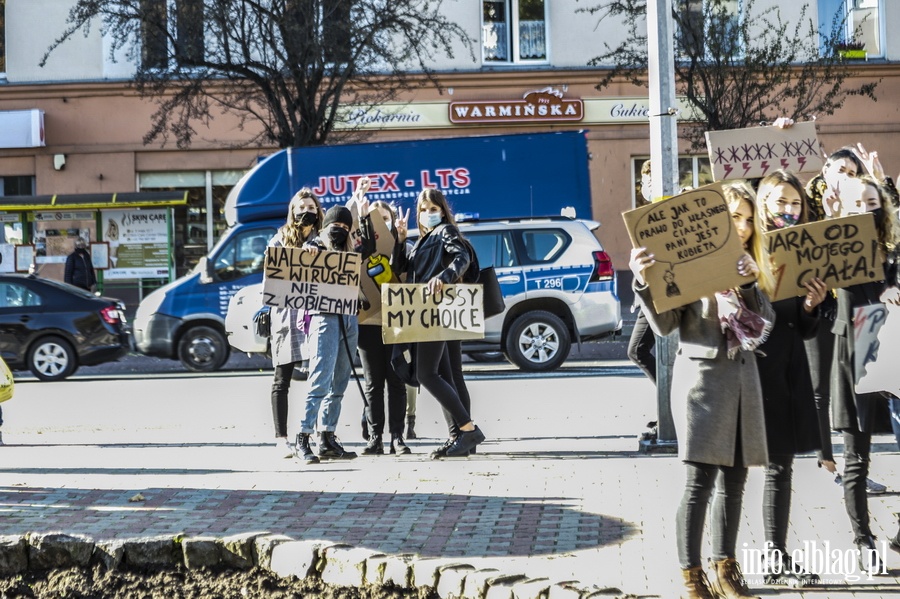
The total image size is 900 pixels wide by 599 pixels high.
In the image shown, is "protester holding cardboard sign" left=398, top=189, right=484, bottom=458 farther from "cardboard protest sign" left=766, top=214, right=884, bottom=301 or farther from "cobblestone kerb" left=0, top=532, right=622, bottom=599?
"cardboard protest sign" left=766, top=214, right=884, bottom=301

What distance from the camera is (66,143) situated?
1064 inches

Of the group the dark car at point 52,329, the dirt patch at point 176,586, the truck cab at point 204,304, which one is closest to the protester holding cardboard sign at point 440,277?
the dirt patch at point 176,586

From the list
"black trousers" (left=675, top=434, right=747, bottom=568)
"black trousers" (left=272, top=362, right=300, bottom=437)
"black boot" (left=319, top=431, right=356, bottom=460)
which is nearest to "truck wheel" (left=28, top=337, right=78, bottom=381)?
"black trousers" (left=272, top=362, right=300, bottom=437)

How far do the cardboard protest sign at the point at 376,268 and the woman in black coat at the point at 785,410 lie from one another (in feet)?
13.7

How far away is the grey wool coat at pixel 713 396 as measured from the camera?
489 cm

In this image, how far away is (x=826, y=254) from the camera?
5328 mm

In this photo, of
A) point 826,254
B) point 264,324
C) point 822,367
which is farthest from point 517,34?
point 826,254

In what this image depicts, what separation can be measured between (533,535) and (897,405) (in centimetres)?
174

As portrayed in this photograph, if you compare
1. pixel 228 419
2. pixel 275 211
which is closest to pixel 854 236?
pixel 228 419

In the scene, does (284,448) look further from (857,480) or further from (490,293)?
(857,480)

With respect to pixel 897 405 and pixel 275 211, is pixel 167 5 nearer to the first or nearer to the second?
pixel 275 211

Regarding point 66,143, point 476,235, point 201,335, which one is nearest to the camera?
point 476,235

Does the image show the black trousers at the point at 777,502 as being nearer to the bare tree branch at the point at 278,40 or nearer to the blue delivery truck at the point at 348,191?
the blue delivery truck at the point at 348,191

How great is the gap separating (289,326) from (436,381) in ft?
4.07
